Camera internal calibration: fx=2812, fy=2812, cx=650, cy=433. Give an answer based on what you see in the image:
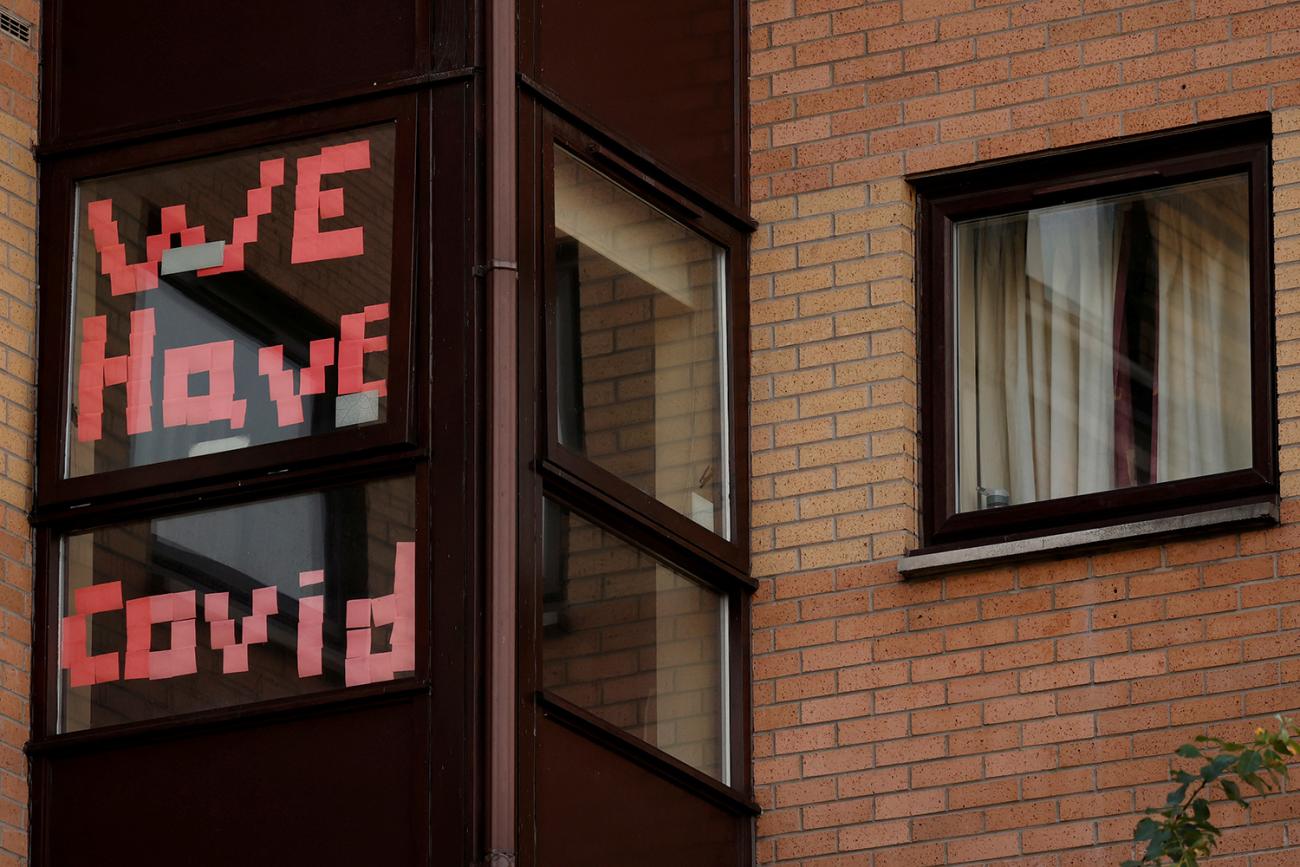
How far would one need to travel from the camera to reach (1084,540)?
9258 millimetres

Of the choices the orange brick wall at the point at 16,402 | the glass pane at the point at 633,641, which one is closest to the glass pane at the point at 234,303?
the orange brick wall at the point at 16,402

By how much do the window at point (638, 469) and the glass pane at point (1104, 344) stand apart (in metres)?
0.89

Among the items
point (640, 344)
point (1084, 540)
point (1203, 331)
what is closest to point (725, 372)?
point (640, 344)

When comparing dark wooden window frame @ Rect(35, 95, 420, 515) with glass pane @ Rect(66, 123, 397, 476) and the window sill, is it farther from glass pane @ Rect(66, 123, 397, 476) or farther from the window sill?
the window sill

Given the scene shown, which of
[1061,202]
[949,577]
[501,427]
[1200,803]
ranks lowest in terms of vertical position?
[1200,803]

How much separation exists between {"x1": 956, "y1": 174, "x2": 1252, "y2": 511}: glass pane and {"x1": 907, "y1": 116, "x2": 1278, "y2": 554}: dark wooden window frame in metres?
0.07

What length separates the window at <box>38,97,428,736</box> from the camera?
28.4ft

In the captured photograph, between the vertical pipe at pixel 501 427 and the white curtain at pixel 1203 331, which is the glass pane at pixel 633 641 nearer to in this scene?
the vertical pipe at pixel 501 427

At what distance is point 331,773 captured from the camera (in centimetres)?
845

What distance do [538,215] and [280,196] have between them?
0.87 meters

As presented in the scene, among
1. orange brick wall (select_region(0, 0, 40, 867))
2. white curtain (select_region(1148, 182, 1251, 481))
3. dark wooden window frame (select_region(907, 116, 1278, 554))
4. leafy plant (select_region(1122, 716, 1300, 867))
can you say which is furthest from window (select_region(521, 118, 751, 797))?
leafy plant (select_region(1122, 716, 1300, 867))

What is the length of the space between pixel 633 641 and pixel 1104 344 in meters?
2.01

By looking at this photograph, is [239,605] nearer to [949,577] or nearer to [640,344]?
[640,344]

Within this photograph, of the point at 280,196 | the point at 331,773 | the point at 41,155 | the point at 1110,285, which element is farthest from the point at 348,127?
the point at 1110,285
